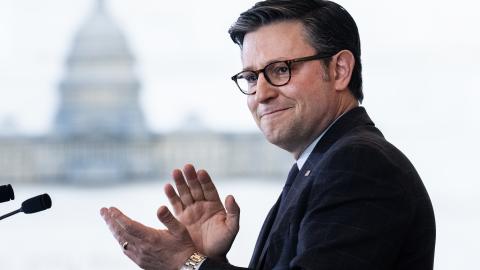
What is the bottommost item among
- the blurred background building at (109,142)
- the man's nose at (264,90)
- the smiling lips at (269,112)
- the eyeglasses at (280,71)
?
the blurred background building at (109,142)

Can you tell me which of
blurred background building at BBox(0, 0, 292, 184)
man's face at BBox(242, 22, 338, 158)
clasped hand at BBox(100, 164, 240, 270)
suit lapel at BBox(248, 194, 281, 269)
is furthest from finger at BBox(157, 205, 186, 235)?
blurred background building at BBox(0, 0, 292, 184)

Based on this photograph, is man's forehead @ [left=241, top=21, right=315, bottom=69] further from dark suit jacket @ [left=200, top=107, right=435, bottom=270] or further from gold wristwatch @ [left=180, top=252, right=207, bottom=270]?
gold wristwatch @ [left=180, top=252, right=207, bottom=270]

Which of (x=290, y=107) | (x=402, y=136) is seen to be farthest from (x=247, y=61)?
(x=402, y=136)

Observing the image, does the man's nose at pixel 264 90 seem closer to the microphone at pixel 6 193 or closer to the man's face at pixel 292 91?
the man's face at pixel 292 91

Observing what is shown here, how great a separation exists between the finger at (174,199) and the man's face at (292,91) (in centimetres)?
25

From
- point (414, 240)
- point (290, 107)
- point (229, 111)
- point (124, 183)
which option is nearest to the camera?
point (414, 240)

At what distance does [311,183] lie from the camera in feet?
4.10

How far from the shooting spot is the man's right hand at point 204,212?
1479 millimetres

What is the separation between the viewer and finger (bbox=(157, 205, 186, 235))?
129cm

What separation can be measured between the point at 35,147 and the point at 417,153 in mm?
1940

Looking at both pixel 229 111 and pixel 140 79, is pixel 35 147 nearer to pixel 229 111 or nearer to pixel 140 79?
pixel 140 79

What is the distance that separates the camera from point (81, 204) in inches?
139

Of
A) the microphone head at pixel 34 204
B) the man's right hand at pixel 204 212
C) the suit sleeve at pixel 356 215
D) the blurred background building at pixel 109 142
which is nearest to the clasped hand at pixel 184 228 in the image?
the man's right hand at pixel 204 212

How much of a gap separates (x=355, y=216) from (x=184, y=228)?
35 cm
